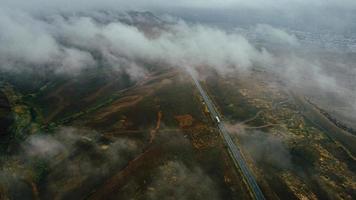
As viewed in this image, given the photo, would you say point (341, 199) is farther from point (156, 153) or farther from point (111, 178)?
point (111, 178)

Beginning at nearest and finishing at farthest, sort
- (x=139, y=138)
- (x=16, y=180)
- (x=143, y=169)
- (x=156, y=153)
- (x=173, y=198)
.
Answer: (x=173, y=198) < (x=16, y=180) < (x=143, y=169) < (x=156, y=153) < (x=139, y=138)

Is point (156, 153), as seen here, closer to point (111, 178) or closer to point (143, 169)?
point (143, 169)

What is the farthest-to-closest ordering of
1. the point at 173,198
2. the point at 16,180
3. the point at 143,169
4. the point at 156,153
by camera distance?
the point at 156,153 < the point at 143,169 < the point at 16,180 < the point at 173,198

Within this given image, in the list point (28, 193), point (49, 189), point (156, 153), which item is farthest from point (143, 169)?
point (28, 193)

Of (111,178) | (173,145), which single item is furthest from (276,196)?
(111,178)

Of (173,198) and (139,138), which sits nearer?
(173,198)

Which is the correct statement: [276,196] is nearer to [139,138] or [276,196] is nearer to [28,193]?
[139,138]

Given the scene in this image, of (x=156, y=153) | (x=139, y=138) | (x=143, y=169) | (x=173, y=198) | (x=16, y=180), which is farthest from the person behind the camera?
(x=139, y=138)

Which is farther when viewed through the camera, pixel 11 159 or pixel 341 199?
pixel 11 159

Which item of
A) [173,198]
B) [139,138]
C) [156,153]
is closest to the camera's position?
[173,198]
